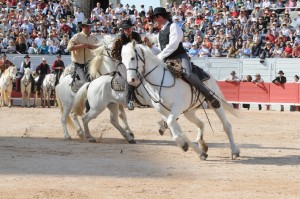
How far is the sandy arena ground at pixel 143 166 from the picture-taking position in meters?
10.3

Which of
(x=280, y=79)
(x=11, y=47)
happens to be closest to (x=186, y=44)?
(x=280, y=79)

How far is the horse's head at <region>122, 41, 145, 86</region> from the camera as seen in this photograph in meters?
13.3

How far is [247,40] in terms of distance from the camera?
109ft

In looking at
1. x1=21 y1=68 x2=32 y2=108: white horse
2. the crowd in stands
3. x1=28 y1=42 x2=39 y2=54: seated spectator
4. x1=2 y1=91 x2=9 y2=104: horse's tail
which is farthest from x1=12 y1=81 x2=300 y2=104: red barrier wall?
x1=2 y1=91 x2=9 y2=104: horse's tail

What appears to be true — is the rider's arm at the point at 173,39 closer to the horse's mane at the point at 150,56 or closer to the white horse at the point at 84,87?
the horse's mane at the point at 150,56

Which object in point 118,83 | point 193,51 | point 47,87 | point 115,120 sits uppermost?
point 118,83

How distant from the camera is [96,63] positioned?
16.4 m

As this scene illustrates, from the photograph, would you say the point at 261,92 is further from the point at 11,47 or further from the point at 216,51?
the point at 11,47

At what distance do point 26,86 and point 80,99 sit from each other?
1544 centimetres

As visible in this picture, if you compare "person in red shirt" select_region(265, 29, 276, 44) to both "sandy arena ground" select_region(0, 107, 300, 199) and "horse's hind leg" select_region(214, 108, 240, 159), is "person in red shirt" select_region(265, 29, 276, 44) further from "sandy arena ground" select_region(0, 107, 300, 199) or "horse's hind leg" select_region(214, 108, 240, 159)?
"horse's hind leg" select_region(214, 108, 240, 159)

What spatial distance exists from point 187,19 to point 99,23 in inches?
144

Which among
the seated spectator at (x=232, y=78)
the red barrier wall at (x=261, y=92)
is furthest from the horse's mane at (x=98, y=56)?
the seated spectator at (x=232, y=78)

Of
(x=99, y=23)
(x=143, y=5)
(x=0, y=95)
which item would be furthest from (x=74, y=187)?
(x=143, y=5)

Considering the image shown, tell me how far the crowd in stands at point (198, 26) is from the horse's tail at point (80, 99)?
16.4 m
